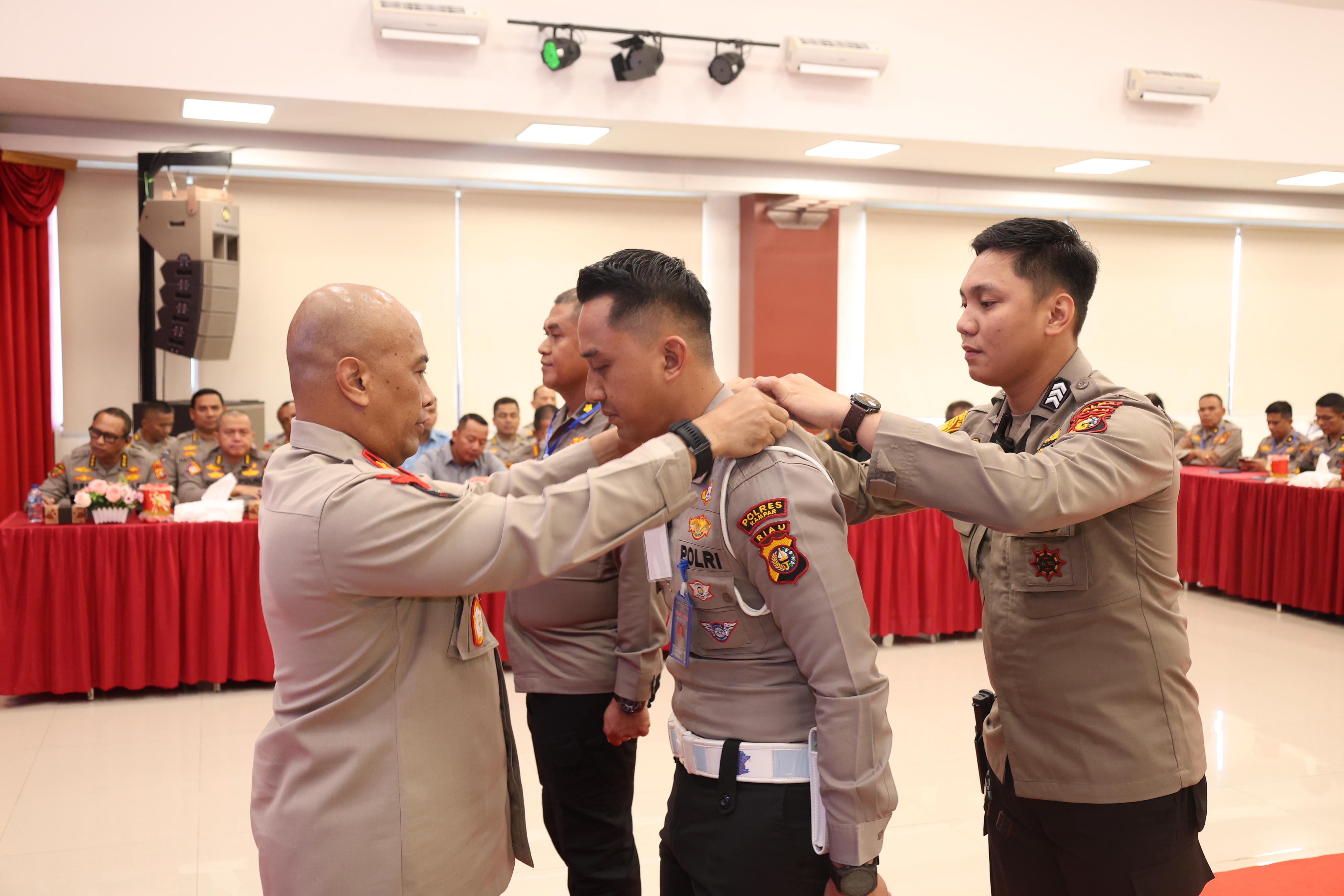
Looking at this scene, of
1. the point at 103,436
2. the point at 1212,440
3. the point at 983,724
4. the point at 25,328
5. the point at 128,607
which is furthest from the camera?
the point at 1212,440

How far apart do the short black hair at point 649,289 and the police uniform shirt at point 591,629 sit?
77cm

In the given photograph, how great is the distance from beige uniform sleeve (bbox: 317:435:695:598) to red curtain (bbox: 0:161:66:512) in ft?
24.7

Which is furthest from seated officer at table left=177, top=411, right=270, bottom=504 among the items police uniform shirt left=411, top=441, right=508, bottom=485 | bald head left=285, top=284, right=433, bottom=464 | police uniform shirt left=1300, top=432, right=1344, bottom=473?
police uniform shirt left=1300, top=432, right=1344, bottom=473

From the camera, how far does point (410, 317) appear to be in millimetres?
1608

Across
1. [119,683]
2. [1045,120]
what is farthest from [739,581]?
[1045,120]

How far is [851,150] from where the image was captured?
848 cm

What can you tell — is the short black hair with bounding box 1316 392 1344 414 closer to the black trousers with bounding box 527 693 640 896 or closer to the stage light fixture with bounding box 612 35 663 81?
the stage light fixture with bounding box 612 35 663 81

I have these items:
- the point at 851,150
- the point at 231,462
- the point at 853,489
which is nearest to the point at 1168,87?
the point at 851,150

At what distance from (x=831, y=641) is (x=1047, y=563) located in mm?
532

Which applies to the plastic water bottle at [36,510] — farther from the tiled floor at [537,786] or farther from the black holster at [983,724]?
the black holster at [983,724]

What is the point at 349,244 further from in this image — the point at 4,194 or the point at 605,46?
the point at 605,46

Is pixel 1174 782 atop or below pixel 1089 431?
below

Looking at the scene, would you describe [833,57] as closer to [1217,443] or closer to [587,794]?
[1217,443]

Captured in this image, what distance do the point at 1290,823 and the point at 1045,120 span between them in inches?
242
